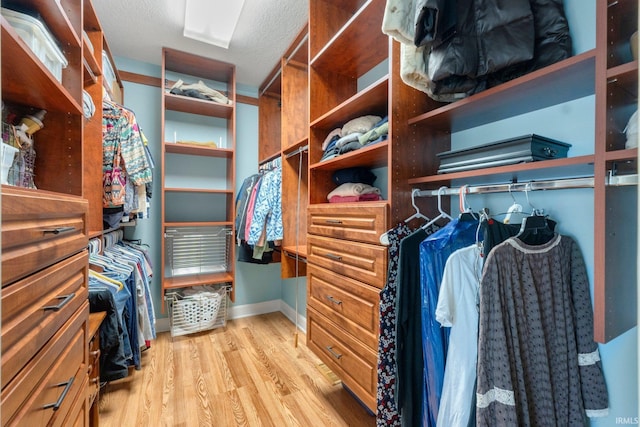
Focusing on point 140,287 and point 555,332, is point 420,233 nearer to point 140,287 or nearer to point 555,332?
point 555,332

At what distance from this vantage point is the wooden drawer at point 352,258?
119cm

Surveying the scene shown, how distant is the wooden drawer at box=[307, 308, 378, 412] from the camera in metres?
1.25

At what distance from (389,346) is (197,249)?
2249mm

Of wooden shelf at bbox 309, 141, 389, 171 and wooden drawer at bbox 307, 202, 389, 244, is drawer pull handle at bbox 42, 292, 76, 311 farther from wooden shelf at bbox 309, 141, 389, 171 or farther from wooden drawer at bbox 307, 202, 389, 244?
wooden shelf at bbox 309, 141, 389, 171

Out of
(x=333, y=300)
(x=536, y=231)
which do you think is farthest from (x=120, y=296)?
(x=536, y=231)

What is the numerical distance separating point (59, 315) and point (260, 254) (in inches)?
65.1

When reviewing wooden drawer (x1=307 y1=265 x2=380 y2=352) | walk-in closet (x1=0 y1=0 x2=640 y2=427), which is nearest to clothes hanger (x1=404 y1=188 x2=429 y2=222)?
walk-in closet (x1=0 y1=0 x2=640 y2=427)

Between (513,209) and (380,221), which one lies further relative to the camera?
(380,221)

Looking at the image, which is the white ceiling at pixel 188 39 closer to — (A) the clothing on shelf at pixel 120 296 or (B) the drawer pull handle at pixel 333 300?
(A) the clothing on shelf at pixel 120 296

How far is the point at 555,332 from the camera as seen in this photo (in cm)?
87

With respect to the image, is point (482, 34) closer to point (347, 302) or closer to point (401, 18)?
point (401, 18)

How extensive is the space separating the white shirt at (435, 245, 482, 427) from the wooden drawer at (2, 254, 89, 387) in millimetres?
1099

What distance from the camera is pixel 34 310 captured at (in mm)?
656

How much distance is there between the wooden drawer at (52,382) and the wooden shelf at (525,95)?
4.67ft
